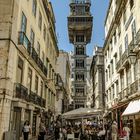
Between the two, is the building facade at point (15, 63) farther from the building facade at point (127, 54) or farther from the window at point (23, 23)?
the building facade at point (127, 54)

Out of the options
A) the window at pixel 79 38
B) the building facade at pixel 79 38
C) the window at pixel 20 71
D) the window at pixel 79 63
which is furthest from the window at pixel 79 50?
the window at pixel 20 71

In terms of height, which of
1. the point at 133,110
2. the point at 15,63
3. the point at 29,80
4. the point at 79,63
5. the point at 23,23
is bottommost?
the point at 133,110

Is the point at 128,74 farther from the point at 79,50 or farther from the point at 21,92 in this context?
the point at 79,50

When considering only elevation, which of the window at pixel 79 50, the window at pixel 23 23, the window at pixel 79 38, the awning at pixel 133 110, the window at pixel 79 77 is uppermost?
the window at pixel 79 38

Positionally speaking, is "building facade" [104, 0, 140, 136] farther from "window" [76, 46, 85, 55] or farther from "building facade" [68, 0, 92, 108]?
"window" [76, 46, 85, 55]

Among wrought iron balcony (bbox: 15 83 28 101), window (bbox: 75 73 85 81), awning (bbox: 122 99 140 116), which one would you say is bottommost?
awning (bbox: 122 99 140 116)

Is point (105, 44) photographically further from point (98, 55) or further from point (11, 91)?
point (11, 91)

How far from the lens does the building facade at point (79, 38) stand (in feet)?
338

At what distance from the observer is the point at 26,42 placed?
18734 mm

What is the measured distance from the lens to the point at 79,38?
113062 mm

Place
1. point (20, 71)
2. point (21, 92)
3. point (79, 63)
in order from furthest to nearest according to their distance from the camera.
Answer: point (79, 63), point (20, 71), point (21, 92)

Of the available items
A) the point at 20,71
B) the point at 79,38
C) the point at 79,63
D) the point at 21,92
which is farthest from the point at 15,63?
the point at 79,38

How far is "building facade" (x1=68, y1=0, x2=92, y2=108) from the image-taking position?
10300 centimetres

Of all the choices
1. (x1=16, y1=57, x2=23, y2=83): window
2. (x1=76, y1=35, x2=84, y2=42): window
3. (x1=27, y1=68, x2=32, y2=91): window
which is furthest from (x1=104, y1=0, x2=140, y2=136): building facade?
(x1=76, y1=35, x2=84, y2=42): window
